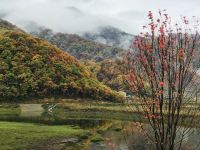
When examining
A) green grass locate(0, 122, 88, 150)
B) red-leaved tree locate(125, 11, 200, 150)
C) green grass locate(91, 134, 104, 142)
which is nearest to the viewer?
red-leaved tree locate(125, 11, 200, 150)

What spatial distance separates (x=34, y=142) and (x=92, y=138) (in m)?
14.4

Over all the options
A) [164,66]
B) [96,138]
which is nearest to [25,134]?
[96,138]

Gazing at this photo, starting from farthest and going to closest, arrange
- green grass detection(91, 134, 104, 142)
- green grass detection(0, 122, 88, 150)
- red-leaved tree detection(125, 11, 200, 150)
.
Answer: green grass detection(91, 134, 104, 142)
green grass detection(0, 122, 88, 150)
red-leaved tree detection(125, 11, 200, 150)

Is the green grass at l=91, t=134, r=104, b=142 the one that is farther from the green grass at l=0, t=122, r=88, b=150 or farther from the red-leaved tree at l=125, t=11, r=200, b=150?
the red-leaved tree at l=125, t=11, r=200, b=150

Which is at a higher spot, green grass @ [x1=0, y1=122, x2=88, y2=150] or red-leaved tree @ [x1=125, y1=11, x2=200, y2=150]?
red-leaved tree @ [x1=125, y1=11, x2=200, y2=150]

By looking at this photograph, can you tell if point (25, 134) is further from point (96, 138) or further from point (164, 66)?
point (164, 66)

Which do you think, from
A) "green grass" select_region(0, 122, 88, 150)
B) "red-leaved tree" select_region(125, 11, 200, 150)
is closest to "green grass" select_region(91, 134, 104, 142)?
"green grass" select_region(0, 122, 88, 150)

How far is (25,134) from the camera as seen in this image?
286 feet

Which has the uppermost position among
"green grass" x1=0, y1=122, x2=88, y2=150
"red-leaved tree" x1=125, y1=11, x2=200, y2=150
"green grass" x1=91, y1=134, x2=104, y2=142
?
"red-leaved tree" x1=125, y1=11, x2=200, y2=150

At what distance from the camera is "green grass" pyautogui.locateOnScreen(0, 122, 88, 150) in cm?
7166

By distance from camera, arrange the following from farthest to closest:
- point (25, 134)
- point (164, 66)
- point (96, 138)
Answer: point (96, 138) → point (25, 134) → point (164, 66)

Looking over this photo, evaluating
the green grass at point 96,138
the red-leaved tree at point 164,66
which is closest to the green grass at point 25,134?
the green grass at point 96,138

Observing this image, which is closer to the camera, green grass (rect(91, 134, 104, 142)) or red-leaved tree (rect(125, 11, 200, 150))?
red-leaved tree (rect(125, 11, 200, 150))

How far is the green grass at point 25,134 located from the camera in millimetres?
71662
